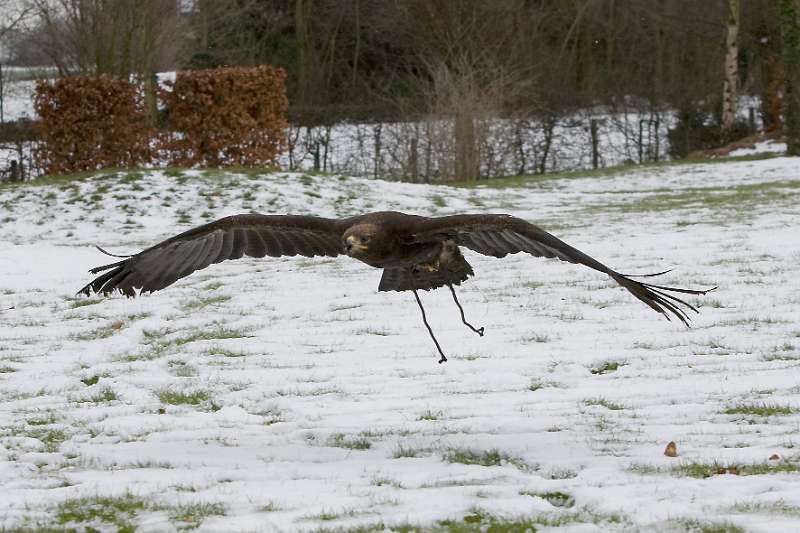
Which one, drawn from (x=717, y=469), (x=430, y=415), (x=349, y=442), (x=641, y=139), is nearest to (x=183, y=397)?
(x=349, y=442)

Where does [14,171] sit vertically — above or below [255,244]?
below

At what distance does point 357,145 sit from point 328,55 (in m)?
9.12

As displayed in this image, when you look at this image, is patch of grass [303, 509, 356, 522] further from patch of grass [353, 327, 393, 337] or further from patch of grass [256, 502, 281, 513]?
patch of grass [353, 327, 393, 337]

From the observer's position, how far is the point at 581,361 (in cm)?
636

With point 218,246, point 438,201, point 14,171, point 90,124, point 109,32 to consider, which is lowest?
point 438,201

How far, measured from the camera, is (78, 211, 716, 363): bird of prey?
4641 millimetres

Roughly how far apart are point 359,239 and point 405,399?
4.71 feet

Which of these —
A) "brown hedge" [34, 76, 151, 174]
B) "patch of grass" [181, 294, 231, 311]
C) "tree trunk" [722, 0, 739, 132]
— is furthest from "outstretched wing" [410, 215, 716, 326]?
"tree trunk" [722, 0, 739, 132]

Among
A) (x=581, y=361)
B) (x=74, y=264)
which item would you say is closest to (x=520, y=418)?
(x=581, y=361)

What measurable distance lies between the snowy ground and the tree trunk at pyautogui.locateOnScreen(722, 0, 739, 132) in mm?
16542

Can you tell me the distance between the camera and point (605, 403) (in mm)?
5473

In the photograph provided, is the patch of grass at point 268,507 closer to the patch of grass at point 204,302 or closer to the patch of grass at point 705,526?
the patch of grass at point 705,526

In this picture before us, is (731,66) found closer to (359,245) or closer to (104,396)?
(104,396)

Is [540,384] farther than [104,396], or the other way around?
[104,396]
